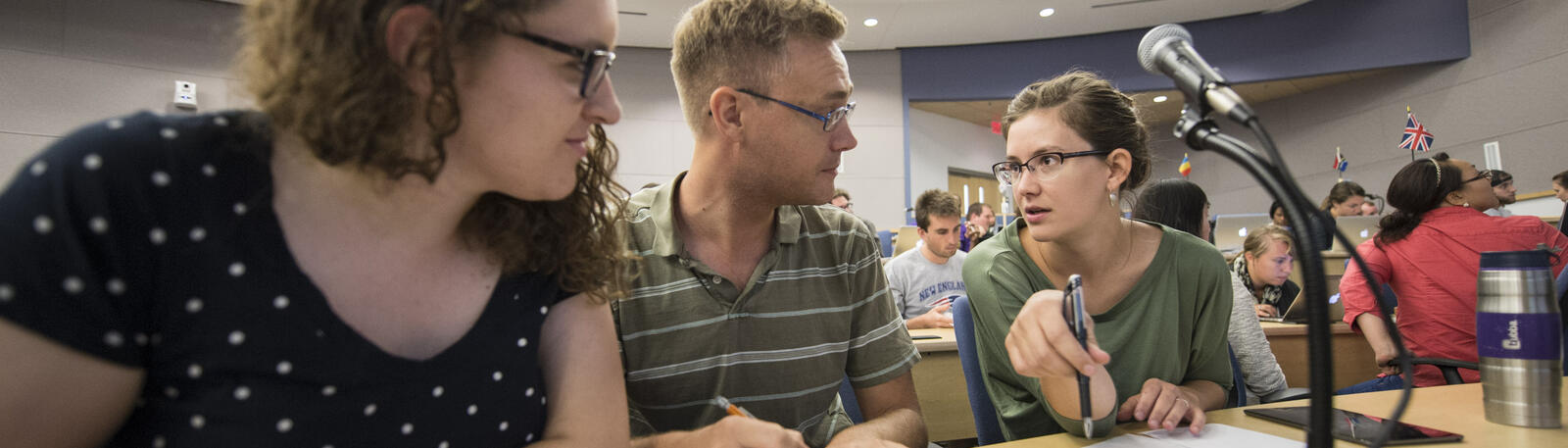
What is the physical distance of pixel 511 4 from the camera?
783mm

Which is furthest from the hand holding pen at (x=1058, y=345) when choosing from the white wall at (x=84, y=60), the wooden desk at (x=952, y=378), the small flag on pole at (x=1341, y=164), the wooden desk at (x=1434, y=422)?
the small flag on pole at (x=1341, y=164)

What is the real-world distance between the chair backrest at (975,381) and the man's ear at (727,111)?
59 cm

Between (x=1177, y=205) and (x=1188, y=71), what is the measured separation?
2.42 meters

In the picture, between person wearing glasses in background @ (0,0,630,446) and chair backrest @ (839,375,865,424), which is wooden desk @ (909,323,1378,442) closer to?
chair backrest @ (839,375,865,424)

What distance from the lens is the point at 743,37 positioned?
141 centimetres

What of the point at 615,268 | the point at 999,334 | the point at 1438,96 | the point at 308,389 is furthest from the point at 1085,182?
the point at 1438,96

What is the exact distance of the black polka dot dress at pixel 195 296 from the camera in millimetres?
611

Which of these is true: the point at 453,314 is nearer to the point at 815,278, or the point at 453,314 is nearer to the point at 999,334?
the point at 815,278

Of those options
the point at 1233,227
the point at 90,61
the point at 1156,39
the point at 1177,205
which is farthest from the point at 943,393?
the point at 90,61

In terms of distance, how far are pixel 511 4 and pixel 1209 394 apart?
1.36 m

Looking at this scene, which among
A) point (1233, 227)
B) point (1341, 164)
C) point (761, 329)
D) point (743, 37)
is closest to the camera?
point (761, 329)

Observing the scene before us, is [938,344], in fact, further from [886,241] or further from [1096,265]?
[886,241]

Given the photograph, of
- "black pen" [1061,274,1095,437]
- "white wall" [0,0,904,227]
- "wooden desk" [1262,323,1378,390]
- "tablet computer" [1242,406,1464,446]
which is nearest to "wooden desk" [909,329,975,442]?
"wooden desk" [1262,323,1378,390]

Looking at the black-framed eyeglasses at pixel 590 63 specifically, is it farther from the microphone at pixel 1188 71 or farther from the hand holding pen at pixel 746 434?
the microphone at pixel 1188 71
